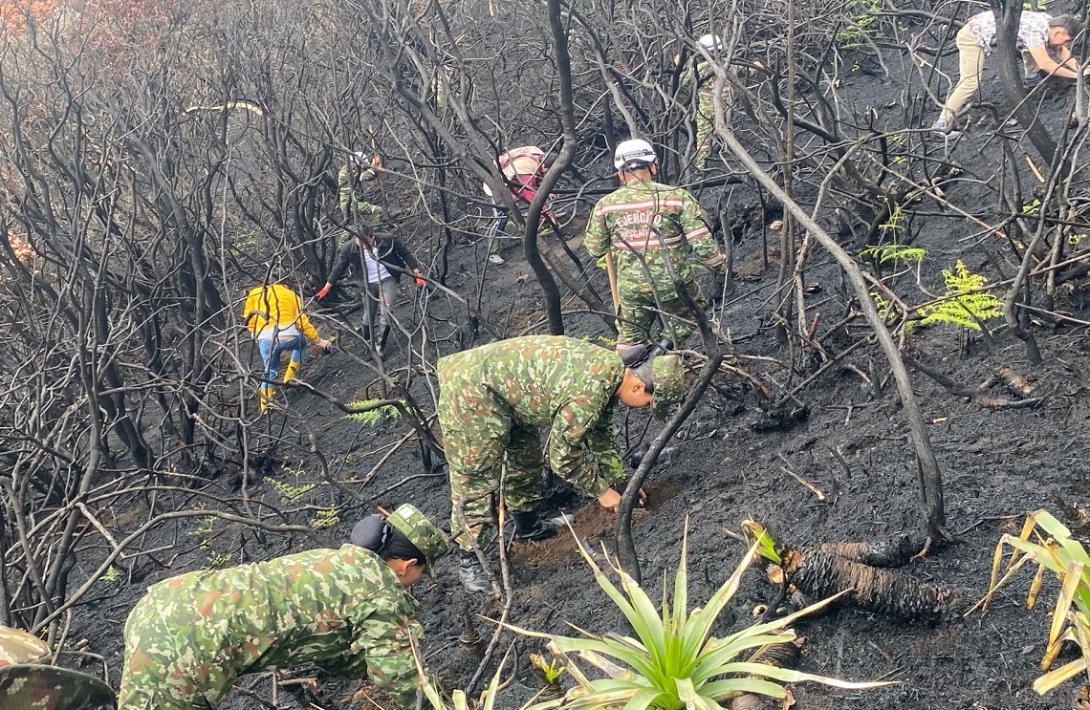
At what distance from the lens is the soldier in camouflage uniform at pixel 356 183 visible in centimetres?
800

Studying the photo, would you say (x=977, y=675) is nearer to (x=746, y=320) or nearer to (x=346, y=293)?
(x=746, y=320)

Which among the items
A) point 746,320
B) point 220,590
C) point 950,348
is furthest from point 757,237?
point 220,590

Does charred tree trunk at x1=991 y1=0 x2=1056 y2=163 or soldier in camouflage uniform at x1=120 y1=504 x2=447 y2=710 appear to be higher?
charred tree trunk at x1=991 y1=0 x2=1056 y2=163

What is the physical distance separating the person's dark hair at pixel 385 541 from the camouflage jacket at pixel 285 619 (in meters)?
0.07

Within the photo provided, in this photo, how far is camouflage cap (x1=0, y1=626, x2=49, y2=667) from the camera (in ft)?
9.91

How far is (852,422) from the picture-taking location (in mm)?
4906

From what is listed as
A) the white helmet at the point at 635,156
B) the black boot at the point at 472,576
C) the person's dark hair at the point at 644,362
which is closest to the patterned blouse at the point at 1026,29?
the white helmet at the point at 635,156

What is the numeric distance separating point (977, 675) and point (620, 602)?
4.41 ft

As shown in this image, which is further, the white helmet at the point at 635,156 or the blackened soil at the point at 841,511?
the white helmet at the point at 635,156

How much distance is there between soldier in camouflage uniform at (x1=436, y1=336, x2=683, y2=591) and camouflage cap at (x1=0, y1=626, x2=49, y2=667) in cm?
182

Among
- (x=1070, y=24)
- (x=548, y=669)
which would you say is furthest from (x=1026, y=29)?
(x=548, y=669)

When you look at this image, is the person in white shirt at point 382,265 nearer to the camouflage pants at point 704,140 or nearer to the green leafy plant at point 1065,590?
the camouflage pants at point 704,140

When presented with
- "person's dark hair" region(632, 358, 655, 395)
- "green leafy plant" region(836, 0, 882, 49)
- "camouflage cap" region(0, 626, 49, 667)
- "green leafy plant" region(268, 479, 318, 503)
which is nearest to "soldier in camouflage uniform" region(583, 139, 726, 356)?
"person's dark hair" region(632, 358, 655, 395)

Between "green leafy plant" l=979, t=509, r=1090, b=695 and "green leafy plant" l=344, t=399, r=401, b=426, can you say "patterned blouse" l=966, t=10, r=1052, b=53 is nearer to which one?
"green leafy plant" l=344, t=399, r=401, b=426
